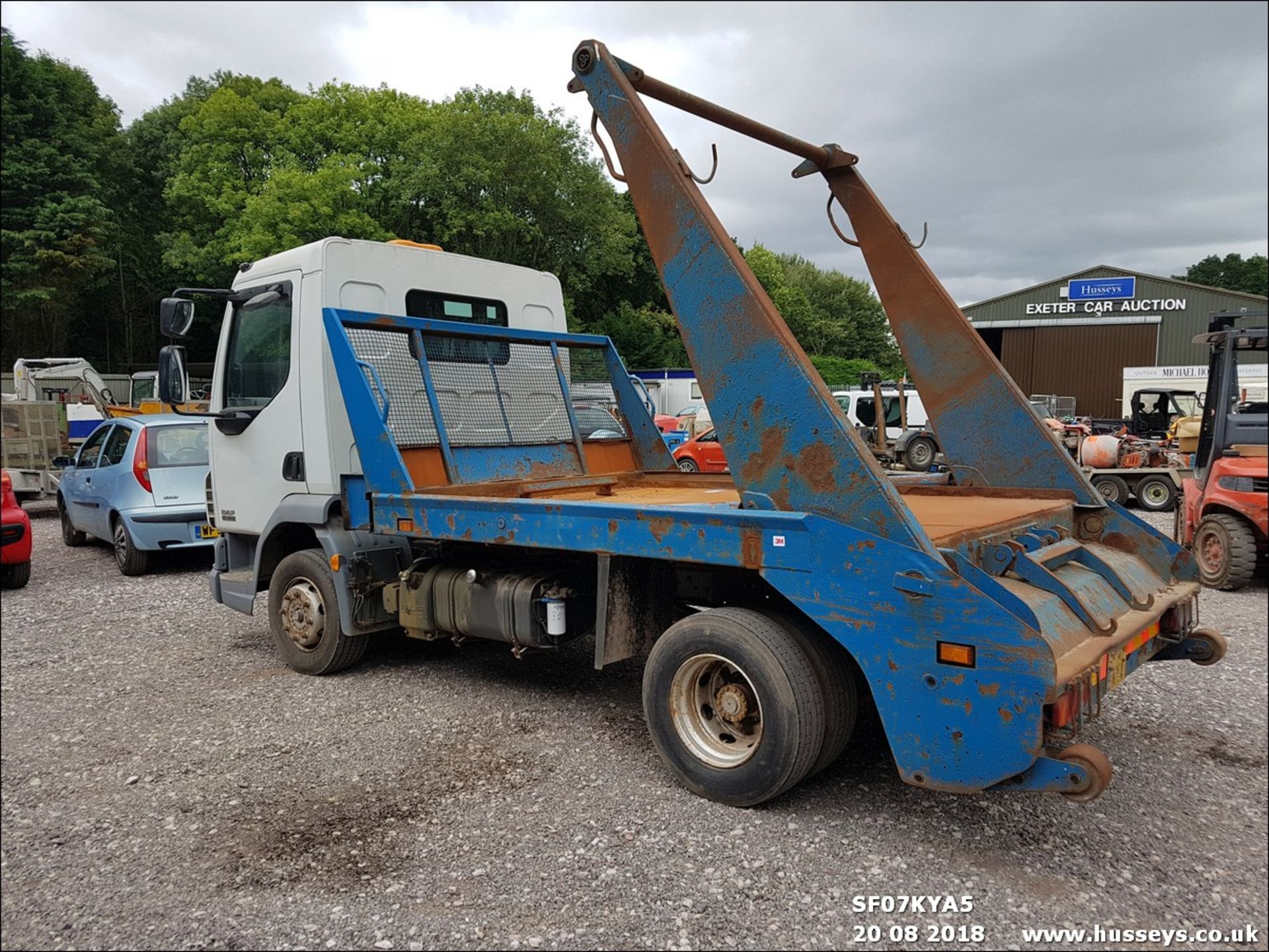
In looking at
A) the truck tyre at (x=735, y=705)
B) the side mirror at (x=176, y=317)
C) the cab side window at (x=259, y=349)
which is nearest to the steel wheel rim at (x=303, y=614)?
the cab side window at (x=259, y=349)

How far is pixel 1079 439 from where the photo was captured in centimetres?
1647

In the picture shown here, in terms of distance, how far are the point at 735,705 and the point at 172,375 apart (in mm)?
3959

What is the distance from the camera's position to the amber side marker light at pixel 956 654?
3.04 m

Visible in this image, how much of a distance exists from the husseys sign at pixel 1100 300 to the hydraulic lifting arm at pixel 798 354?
35283 millimetres

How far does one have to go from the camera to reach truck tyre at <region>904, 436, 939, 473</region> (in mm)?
20266

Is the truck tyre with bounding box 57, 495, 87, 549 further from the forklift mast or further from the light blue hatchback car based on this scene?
the forklift mast

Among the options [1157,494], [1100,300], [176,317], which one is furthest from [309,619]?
[1100,300]

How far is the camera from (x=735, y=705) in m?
3.74

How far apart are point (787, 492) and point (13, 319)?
258 cm

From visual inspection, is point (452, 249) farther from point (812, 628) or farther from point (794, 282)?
point (794, 282)

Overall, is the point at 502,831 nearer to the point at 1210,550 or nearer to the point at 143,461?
the point at 143,461

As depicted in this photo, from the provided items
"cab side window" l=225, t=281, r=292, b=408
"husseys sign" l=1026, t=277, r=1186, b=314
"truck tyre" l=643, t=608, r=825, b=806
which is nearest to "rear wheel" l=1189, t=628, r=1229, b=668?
"truck tyre" l=643, t=608, r=825, b=806

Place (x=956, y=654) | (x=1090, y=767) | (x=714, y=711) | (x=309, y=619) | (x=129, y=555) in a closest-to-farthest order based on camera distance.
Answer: (x=1090, y=767) < (x=956, y=654) < (x=714, y=711) < (x=309, y=619) < (x=129, y=555)

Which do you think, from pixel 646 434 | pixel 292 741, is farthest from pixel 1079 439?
pixel 292 741
